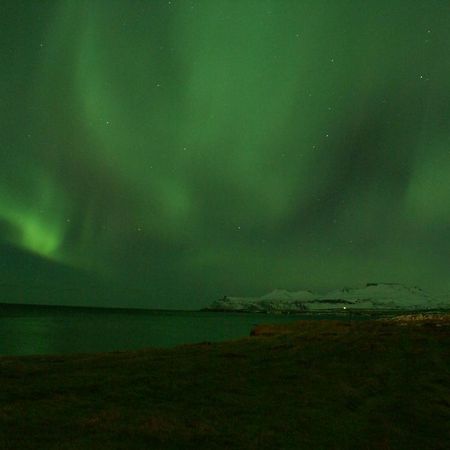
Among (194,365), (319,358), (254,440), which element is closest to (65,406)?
(254,440)

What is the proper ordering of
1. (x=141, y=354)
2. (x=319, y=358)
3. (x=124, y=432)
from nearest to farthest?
(x=124, y=432), (x=319, y=358), (x=141, y=354)

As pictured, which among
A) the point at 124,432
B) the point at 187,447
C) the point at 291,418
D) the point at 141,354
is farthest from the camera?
the point at 141,354

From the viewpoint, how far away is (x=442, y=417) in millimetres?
14758

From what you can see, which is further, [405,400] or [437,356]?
[437,356]

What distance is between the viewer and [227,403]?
15.9m

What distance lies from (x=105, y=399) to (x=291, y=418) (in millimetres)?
6463

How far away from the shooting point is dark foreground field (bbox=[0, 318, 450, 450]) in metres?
11.8

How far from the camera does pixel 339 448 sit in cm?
1140

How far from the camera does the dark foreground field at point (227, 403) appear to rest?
38.8 ft

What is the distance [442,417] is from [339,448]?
5.27 meters

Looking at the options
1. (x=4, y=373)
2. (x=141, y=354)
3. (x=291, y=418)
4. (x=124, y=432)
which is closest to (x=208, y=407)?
(x=291, y=418)

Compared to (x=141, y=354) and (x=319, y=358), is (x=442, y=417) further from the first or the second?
(x=141, y=354)

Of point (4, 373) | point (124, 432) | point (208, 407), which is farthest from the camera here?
point (4, 373)

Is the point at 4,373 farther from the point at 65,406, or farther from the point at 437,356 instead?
the point at 437,356
